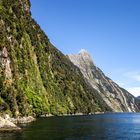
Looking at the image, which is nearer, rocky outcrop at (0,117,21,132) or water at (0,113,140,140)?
water at (0,113,140,140)

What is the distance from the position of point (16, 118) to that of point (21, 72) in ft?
167

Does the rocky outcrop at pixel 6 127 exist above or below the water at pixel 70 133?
above

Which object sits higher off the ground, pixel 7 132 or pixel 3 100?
pixel 3 100

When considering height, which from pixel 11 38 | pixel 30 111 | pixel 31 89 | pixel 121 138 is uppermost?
pixel 11 38

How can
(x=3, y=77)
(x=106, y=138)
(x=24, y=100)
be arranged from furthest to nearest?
(x=24, y=100) < (x=3, y=77) < (x=106, y=138)

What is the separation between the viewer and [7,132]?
97.2 m

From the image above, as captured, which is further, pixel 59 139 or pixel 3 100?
pixel 3 100

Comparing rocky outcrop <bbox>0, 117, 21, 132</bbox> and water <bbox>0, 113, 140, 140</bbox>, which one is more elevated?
rocky outcrop <bbox>0, 117, 21, 132</bbox>

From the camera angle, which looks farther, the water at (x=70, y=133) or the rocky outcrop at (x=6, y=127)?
the rocky outcrop at (x=6, y=127)

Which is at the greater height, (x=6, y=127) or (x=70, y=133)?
(x=6, y=127)

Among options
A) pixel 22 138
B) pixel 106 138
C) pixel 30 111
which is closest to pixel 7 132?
pixel 22 138

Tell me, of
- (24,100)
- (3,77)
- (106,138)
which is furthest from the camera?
(24,100)

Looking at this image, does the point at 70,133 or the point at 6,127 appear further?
the point at 70,133

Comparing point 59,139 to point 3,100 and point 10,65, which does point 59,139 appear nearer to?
point 3,100
